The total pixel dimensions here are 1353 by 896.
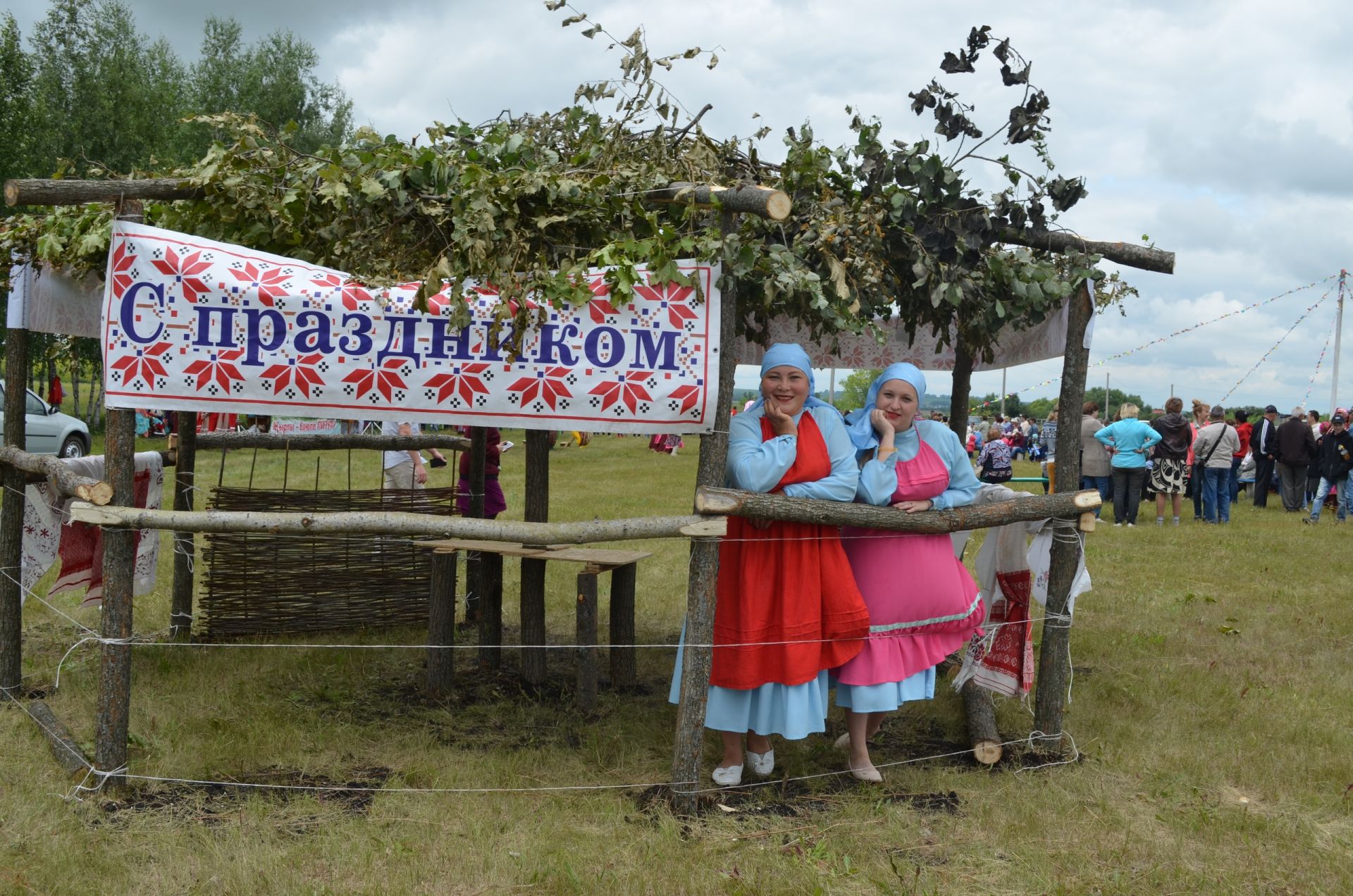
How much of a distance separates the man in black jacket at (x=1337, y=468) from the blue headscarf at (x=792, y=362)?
40.8ft

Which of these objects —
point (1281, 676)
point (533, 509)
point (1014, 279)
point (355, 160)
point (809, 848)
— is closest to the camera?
point (809, 848)

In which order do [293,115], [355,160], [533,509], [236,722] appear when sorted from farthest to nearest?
[293,115], [533,509], [236,722], [355,160]

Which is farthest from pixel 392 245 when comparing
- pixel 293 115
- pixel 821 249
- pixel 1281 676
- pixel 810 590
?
pixel 293 115

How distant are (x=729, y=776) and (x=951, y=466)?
1.72 metres

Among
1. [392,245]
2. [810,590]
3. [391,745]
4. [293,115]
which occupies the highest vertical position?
[293,115]

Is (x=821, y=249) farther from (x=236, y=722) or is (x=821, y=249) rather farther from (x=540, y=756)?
(x=236, y=722)

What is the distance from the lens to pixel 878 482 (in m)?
4.61

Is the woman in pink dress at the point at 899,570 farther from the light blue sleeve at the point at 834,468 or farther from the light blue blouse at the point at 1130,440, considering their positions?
the light blue blouse at the point at 1130,440

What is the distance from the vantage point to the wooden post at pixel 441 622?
5.78 metres

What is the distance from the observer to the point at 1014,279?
16.0 feet

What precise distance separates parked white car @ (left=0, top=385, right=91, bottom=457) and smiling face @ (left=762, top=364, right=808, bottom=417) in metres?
16.1

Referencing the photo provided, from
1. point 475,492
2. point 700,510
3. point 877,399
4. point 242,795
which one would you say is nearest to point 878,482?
point 877,399

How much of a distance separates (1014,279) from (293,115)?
95.9 ft

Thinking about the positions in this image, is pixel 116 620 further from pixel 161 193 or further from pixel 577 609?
pixel 577 609
